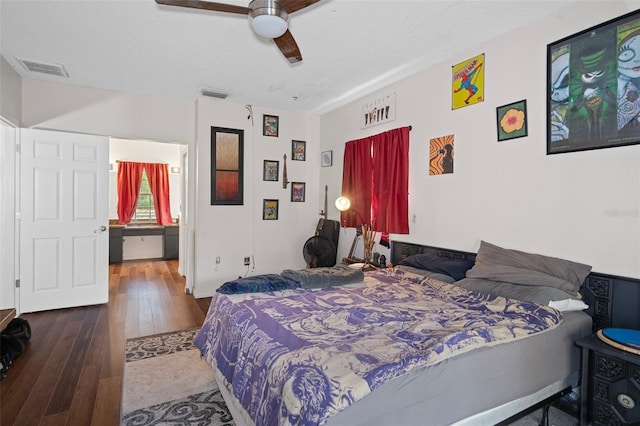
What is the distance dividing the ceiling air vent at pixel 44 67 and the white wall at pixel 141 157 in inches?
131

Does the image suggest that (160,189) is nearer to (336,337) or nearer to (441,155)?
(441,155)

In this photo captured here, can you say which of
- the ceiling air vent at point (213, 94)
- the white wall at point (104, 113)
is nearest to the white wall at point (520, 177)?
the ceiling air vent at point (213, 94)

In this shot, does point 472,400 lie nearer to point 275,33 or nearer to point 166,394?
point 166,394

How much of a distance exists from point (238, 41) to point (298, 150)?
2374mm

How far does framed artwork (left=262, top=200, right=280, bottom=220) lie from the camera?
490 centimetres

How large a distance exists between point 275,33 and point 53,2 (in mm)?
1668

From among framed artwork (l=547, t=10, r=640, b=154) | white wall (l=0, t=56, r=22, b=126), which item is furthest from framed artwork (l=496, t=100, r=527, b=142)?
white wall (l=0, t=56, r=22, b=126)

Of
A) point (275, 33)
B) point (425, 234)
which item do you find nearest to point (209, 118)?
point (275, 33)

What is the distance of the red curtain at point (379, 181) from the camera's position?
3537mm

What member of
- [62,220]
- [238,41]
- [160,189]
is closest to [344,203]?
[238,41]

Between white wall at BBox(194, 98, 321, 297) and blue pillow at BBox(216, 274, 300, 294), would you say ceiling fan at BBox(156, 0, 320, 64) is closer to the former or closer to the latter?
blue pillow at BBox(216, 274, 300, 294)

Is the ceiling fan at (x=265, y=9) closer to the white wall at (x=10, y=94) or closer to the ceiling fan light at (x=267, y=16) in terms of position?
the ceiling fan light at (x=267, y=16)

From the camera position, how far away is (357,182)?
13.7 ft

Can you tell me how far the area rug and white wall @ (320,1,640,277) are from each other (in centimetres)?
115
